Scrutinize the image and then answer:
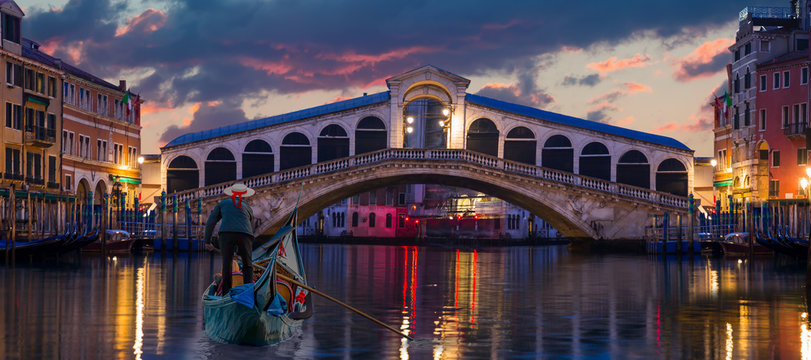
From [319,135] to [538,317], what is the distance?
3461cm

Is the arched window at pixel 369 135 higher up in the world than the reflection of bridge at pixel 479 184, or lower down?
higher up

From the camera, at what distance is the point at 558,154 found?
4994 cm

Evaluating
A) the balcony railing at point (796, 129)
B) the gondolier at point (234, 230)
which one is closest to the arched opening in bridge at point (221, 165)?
the balcony railing at point (796, 129)

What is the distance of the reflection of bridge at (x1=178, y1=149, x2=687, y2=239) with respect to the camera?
152 feet

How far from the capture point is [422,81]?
48.5 m

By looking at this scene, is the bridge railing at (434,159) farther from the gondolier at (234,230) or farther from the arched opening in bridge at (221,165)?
the gondolier at (234,230)

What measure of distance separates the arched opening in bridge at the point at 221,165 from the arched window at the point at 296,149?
2.32 m

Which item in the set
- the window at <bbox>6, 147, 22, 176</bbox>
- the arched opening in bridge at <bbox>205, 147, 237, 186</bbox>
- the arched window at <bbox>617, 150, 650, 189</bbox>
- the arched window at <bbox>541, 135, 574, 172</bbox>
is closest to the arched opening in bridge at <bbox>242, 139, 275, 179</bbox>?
the arched opening in bridge at <bbox>205, 147, 237, 186</bbox>

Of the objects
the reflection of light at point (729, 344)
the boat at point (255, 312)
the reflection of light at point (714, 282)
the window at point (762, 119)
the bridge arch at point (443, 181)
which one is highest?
the window at point (762, 119)

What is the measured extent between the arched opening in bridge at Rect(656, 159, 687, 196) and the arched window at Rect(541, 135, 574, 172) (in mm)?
4165

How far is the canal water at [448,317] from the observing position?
12000mm

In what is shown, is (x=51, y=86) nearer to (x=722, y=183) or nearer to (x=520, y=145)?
(x=520, y=145)

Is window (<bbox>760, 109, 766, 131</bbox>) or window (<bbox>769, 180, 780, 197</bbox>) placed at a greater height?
window (<bbox>760, 109, 766, 131</bbox>)

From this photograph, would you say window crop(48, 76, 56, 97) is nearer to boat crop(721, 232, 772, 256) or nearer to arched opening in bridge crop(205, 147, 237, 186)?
arched opening in bridge crop(205, 147, 237, 186)
